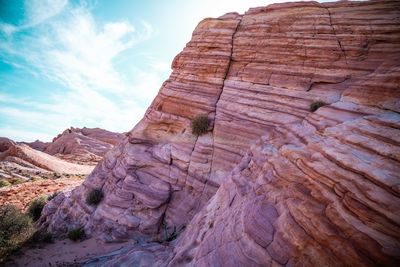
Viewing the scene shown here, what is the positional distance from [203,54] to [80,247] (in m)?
14.0

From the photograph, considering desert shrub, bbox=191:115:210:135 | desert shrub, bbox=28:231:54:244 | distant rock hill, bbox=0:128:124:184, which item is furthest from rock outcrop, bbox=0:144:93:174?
desert shrub, bbox=191:115:210:135

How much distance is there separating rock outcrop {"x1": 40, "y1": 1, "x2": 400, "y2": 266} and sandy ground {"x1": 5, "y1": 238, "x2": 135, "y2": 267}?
2.65 feet

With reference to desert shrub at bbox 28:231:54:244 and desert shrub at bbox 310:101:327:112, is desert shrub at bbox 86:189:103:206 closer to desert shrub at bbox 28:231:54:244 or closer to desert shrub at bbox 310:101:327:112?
desert shrub at bbox 28:231:54:244

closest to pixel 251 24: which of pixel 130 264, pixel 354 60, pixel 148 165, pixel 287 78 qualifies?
pixel 287 78

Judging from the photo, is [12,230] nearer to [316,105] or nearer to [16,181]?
[316,105]

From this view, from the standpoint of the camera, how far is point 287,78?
47.6ft

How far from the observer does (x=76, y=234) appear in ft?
49.8

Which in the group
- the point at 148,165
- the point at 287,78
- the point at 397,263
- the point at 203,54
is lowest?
the point at 397,263

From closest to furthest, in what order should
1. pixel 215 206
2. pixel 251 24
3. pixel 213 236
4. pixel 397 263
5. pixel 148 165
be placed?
pixel 397 263
pixel 213 236
pixel 215 206
pixel 148 165
pixel 251 24

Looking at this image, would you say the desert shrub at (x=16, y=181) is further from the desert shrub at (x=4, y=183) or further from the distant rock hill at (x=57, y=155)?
the desert shrub at (x=4, y=183)

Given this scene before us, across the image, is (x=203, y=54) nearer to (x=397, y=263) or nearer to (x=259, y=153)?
(x=259, y=153)

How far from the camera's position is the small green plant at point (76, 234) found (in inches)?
595

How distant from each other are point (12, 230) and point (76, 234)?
12.5 feet

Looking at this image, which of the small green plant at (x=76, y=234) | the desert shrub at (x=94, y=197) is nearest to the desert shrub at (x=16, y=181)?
the desert shrub at (x=94, y=197)
